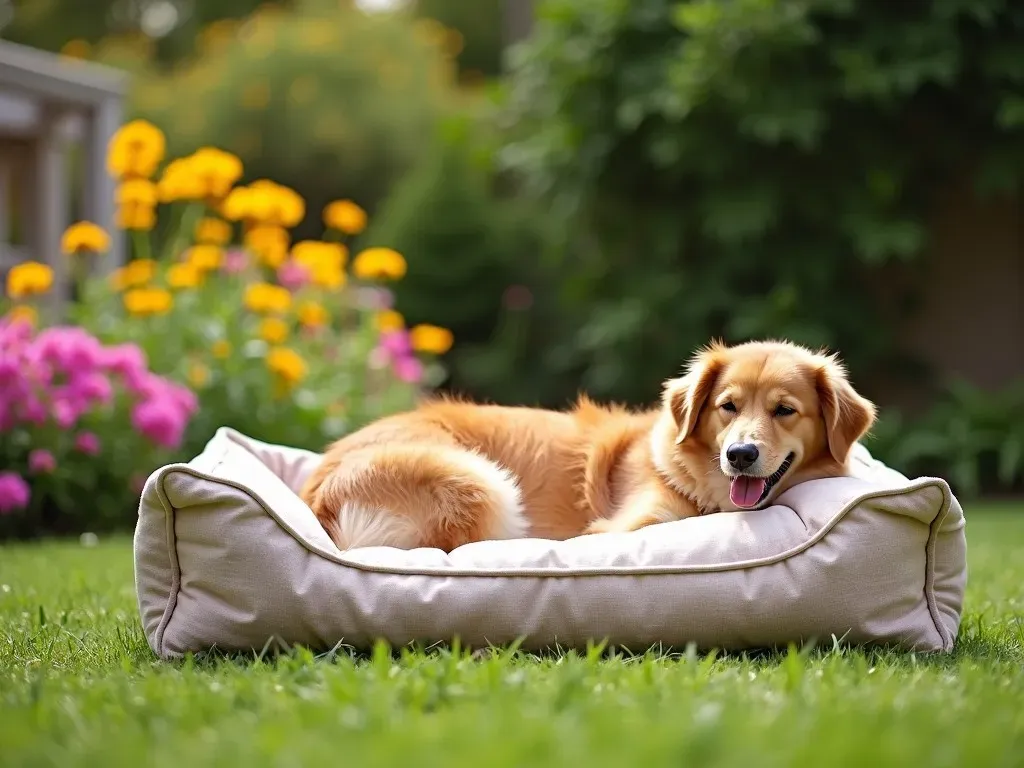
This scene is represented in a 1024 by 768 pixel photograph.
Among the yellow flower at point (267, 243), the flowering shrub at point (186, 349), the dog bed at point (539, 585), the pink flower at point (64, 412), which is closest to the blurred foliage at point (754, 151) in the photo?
the flowering shrub at point (186, 349)

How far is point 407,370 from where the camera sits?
7.60 metres

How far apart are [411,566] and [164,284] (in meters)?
4.54

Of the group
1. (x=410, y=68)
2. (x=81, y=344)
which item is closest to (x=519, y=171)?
(x=81, y=344)

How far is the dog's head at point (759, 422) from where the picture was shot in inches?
141

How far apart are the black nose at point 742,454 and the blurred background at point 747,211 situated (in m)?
4.69

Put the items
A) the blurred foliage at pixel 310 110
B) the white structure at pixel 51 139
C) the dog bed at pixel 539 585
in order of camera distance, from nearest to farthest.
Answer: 1. the dog bed at pixel 539 585
2. the white structure at pixel 51 139
3. the blurred foliage at pixel 310 110

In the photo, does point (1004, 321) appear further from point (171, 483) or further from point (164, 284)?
point (171, 483)

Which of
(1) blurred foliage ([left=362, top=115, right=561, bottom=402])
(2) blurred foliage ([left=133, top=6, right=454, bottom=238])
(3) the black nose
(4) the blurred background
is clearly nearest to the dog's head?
(3) the black nose

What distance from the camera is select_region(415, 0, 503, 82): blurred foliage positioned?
25.1m

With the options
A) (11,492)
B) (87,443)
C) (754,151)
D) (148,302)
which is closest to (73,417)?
(87,443)

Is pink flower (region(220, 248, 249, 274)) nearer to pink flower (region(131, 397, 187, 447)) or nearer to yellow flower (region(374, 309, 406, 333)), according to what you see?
yellow flower (region(374, 309, 406, 333))

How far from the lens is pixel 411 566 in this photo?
3115 mm

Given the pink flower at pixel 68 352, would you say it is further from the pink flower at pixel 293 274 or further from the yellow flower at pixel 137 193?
the pink flower at pixel 293 274

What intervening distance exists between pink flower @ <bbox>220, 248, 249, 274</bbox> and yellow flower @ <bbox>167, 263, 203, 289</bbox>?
15.8 inches
